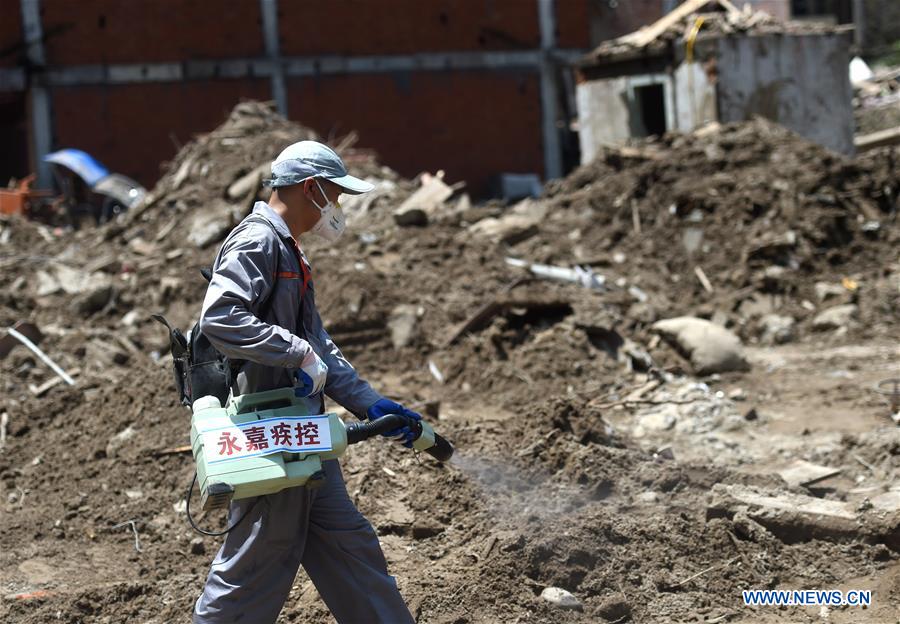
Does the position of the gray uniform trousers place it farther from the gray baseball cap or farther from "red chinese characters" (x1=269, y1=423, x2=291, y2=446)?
the gray baseball cap

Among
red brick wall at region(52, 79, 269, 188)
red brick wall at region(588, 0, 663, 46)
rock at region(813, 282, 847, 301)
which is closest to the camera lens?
rock at region(813, 282, 847, 301)

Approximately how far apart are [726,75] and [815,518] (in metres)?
11.7

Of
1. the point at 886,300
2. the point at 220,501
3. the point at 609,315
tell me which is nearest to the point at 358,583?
the point at 220,501

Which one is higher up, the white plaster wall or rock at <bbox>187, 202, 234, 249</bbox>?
the white plaster wall

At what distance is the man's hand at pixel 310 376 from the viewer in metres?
3.49

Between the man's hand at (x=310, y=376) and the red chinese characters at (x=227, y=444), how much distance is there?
0.98 feet

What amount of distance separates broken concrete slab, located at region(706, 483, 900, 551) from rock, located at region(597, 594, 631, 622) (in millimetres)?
918

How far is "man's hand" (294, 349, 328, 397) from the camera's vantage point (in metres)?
3.49

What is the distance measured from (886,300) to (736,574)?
7.05 meters

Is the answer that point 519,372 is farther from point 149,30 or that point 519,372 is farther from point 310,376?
point 149,30

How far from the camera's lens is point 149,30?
20.1 meters

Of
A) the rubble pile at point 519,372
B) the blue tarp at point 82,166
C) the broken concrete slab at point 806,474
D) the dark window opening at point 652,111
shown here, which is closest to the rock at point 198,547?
the rubble pile at point 519,372

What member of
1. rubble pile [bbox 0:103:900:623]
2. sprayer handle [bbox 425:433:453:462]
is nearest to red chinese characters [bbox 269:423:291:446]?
sprayer handle [bbox 425:433:453:462]

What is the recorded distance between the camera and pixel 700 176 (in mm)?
13281
